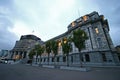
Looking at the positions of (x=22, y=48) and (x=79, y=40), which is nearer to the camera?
(x=79, y=40)

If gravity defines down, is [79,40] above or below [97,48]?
above

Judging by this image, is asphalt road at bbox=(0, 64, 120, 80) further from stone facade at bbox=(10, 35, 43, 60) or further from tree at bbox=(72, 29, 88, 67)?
stone facade at bbox=(10, 35, 43, 60)

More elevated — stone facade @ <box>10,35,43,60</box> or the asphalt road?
stone facade @ <box>10,35,43,60</box>

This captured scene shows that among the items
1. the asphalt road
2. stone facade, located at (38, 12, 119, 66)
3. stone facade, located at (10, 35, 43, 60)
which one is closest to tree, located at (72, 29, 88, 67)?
the asphalt road

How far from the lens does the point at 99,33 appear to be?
1163 inches

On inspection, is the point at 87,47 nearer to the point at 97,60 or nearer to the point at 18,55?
the point at 97,60

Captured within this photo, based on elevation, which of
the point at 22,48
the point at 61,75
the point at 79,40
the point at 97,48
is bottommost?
the point at 61,75

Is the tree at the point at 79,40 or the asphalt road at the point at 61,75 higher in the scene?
the tree at the point at 79,40

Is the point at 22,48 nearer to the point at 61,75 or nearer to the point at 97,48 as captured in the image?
the point at 97,48

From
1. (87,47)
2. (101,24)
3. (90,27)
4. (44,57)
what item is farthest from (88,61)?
(44,57)

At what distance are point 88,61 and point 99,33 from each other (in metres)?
11.6

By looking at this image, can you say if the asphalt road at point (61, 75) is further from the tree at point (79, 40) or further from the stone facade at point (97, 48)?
the stone facade at point (97, 48)

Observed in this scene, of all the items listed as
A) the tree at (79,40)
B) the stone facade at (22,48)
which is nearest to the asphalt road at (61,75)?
the tree at (79,40)

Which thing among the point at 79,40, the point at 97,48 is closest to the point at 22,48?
the point at 97,48
